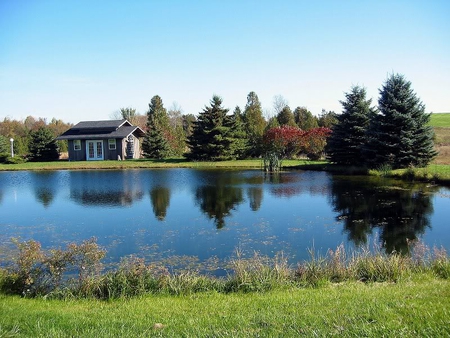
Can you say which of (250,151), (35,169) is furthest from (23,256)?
(250,151)

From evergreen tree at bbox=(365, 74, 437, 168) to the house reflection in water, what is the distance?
1492 centimetres

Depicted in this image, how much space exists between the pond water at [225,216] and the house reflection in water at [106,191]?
53mm

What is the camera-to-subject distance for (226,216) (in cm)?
1323

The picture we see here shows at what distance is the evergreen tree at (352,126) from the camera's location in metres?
27.7

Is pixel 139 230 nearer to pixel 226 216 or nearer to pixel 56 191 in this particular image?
pixel 226 216

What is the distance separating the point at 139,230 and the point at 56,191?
1076cm

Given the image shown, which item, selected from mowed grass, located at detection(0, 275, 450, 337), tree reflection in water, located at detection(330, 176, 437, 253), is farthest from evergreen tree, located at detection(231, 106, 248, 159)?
mowed grass, located at detection(0, 275, 450, 337)

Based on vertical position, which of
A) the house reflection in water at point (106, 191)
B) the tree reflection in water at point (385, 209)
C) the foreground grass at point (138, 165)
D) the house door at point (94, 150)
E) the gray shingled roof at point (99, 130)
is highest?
the gray shingled roof at point (99, 130)

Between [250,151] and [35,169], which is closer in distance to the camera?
[35,169]

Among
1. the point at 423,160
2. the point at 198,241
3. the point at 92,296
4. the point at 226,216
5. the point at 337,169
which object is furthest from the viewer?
the point at 337,169

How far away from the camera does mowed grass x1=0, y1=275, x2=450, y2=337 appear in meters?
3.87

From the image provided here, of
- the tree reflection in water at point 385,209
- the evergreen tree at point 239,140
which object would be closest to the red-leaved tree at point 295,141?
the evergreen tree at point 239,140

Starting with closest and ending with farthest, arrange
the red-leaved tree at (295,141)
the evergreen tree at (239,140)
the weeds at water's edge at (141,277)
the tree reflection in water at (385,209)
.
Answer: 1. the weeds at water's edge at (141,277)
2. the tree reflection in water at (385,209)
3. the red-leaved tree at (295,141)
4. the evergreen tree at (239,140)

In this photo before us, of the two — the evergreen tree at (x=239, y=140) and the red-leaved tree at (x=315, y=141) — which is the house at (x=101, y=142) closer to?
the evergreen tree at (x=239, y=140)
